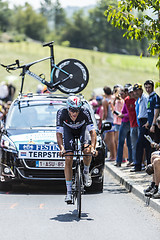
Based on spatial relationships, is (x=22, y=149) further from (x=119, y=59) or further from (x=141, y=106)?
(x=119, y=59)

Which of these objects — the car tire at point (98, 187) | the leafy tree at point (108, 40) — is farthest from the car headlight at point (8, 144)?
the leafy tree at point (108, 40)

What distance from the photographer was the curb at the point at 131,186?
9.68 m

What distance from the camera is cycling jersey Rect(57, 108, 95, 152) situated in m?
9.65

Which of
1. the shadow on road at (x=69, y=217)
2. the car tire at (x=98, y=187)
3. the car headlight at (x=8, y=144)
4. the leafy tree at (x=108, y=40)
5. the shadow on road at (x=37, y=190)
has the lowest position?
the shadow on road at (x=37, y=190)

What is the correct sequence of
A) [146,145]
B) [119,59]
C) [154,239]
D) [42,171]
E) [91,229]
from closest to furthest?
[154,239]
[91,229]
[42,171]
[146,145]
[119,59]

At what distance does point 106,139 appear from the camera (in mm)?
18094

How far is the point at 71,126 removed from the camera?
9.72 m

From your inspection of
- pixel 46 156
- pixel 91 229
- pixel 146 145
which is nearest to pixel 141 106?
pixel 146 145

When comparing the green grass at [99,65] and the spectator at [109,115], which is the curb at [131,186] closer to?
the spectator at [109,115]

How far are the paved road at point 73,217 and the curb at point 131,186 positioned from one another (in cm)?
11

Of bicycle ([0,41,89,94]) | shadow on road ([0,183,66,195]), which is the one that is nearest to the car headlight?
shadow on road ([0,183,66,195])

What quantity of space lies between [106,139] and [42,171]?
7154 millimetres

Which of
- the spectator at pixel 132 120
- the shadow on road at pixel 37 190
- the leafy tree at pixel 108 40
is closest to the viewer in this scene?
the shadow on road at pixel 37 190

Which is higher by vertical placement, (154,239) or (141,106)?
(141,106)
